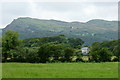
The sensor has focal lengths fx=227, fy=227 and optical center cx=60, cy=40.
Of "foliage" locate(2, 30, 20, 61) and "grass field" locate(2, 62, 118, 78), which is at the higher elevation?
"foliage" locate(2, 30, 20, 61)

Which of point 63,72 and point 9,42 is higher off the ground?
point 9,42

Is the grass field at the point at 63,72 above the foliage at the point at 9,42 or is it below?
below

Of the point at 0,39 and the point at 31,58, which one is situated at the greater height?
the point at 0,39

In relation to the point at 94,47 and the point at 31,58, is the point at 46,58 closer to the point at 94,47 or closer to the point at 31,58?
the point at 31,58

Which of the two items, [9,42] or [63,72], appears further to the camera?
[9,42]

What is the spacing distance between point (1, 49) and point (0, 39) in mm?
8616

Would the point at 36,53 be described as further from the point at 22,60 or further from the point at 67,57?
the point at 67,57

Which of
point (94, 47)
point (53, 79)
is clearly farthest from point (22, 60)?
point (53, 79)

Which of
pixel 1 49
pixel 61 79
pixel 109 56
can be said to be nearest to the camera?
pixel 61 79

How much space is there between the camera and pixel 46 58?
63406mm

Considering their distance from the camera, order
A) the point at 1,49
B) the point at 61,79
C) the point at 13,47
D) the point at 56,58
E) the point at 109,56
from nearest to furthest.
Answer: the point at 61,79 → the point at 109,56 → the point at 56,58 → the point at 1,49 → the point at 13,47

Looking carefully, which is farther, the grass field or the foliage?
the foliage

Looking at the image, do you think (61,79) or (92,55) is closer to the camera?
(61,79)

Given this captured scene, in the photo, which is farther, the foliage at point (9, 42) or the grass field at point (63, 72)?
the foliage at point (9, 42)
